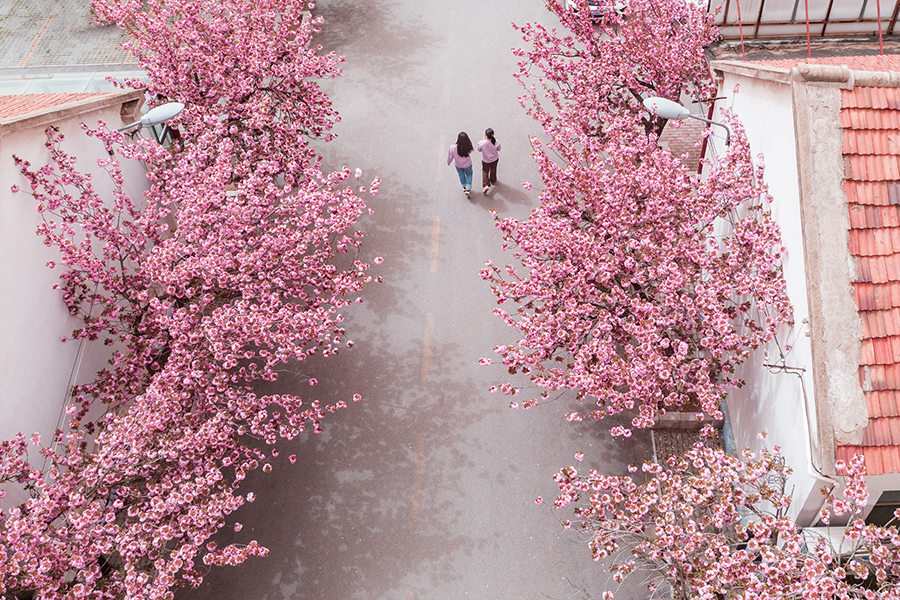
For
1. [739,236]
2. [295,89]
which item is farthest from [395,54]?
[739,236]

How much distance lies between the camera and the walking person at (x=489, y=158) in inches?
636

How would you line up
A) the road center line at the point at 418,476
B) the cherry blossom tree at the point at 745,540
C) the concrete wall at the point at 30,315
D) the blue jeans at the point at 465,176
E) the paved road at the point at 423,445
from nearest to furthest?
the cherry blossom tree at the point at 745,540
the concrete wall at the point at 30,315
the paved road at the point at 423,445
the road center line at the point at 418,476
the blue jeans at the point at 465,176

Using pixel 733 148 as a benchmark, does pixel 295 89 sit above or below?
above

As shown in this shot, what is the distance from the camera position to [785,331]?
366 inches

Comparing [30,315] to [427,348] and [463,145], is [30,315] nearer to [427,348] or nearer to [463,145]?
[427,348]

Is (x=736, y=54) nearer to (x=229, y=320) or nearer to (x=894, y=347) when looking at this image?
(x=894, y=347)

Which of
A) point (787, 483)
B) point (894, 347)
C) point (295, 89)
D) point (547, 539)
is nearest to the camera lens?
point (894, 347)

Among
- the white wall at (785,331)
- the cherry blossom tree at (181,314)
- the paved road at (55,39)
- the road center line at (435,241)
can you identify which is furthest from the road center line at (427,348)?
the paved road at (55,39)

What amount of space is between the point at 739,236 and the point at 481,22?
1584cm

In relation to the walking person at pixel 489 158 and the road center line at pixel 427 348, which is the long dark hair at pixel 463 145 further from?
the road center line at pixel 427 348

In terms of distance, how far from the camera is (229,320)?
33.1ft

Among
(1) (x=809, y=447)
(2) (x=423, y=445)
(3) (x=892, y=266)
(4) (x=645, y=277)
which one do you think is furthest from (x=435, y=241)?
(3) (x=892, y=266)

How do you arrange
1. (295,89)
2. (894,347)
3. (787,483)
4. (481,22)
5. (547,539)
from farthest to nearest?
(481,22), (295,89), (547,539), (787,483), (894,347)

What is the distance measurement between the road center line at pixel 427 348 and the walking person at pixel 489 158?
4.32 m
